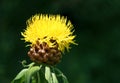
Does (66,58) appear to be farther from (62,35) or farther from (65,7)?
(62,35)

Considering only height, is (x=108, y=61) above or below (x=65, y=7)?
below

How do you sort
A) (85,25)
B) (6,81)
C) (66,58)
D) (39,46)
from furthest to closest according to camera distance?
(85,25) → (66,58) → (6,81) → (39,46)

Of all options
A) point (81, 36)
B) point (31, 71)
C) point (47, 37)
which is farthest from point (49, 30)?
point (81, 36)

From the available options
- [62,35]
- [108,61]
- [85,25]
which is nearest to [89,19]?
[85,25]

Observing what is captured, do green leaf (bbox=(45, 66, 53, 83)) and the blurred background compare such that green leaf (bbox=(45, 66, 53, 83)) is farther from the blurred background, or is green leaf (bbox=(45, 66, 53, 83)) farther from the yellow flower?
the blurred background

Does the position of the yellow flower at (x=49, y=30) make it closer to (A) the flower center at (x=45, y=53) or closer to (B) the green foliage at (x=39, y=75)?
(A) the flower center at (x=45, y=53)

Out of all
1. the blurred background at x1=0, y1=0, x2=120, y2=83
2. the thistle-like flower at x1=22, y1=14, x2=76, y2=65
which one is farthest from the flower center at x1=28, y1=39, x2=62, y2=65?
the blurred background at x1=0, y1=0, x2=120, y2=83

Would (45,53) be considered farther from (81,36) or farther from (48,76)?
(81,36)
